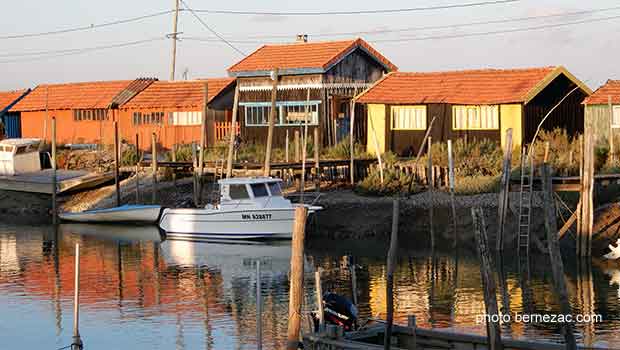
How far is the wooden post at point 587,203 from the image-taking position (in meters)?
31.0

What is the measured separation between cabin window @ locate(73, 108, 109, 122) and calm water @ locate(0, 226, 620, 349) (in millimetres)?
22730

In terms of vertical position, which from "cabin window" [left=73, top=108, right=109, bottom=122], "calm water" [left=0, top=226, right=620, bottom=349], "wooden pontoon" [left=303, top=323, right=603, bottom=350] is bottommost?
"calm water" [left=0, top=226, right=620, bottom=349]

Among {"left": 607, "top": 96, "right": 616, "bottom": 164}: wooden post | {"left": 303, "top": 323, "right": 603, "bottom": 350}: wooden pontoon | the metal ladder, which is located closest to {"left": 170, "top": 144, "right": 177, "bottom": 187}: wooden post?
the metal ladder

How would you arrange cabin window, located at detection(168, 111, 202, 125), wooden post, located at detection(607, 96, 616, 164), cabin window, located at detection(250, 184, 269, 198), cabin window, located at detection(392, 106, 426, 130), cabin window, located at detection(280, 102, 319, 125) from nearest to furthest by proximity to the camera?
cabin window, located at detection(250, 184, 269, 198) < wooden post, located at detection(607, 96, 616, 164) < cabin window, located at detection(392, 106, 426, 130) < cabin window, located at detection(280, 102, 319, 125) < cabin window, located at detection(168, 111, 202, 125)

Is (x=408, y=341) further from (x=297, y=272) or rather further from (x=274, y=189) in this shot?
(x=274, y=189)

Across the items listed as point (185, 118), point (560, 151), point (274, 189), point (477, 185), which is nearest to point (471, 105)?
point (560, 151)

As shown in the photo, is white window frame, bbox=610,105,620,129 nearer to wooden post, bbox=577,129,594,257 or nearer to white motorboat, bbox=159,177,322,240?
wooden post, bbox=577,129,594,257

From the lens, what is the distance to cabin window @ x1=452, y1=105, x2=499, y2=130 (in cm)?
4541

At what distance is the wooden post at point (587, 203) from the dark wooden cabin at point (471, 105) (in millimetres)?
12177

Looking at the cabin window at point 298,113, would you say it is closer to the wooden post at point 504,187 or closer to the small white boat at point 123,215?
the small white boat at point 123,215

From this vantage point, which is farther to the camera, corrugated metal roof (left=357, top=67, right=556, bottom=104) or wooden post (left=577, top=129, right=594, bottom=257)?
corrugated metal roof (left=357, top=67, right=556, bottom=104)

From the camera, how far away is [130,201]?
48.9m

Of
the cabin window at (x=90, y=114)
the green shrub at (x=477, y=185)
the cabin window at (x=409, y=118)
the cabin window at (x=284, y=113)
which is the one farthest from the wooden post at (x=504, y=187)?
the cabin window at (x=90, y=114)

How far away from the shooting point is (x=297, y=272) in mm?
18219
